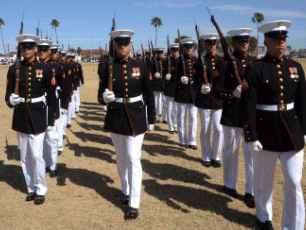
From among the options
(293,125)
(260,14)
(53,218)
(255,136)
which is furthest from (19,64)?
(260,14)

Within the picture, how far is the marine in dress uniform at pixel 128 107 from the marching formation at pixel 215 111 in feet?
0.05

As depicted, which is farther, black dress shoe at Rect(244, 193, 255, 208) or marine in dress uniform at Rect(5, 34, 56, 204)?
marine in dress uniform at Rect(5, 34, 56, 204)

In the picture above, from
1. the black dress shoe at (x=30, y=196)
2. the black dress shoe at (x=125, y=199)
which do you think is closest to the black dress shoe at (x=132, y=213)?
the black dress shoe at (x=125, y=199)

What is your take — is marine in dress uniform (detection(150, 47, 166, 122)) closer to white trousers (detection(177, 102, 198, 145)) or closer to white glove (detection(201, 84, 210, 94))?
white trousers (detection(177, 102, 198, 145))

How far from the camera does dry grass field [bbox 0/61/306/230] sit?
4.12m

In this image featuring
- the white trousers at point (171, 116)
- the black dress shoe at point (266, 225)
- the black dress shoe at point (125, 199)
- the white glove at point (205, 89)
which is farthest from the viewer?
the white trousers at point (171, 116)

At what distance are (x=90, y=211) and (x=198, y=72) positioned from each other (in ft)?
10.9

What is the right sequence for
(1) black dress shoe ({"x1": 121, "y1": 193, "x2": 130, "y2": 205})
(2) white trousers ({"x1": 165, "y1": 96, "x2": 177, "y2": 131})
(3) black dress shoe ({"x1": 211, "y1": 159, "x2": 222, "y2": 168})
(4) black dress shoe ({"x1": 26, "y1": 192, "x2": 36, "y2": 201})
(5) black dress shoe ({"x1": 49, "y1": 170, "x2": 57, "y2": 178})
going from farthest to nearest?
(2) white trousers ({"x1": 165, "y1": 96, "x2": 177, "y2": 131})
(3) black dress shoe ({"x1": 211, "y1": 159, "x2": 222, "y2": 168})
(5) black dress shoe ({"x1": 49, "y1": 170, "x2": 57, "y2": 178})
(4) black dress shoe ({"x1": 26, "y1": 192, "x2": 36, "y2": 201})
(1) black dress shoe ({"x1": 121, "y1": 193, "x2": 130, "y2": 205})

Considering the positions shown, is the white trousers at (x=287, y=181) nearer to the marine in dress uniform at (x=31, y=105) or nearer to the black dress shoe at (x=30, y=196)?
the marine in dress uniform at (x=31, y=105)

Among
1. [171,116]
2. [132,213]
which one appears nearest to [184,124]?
[171,116]

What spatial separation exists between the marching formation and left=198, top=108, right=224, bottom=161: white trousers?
2cm

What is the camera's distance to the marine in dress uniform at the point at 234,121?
4586mm

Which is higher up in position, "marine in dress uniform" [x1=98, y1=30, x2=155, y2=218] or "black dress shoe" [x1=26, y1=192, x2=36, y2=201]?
"marine in dress uniform" [x1=98, y1=30, x2=155, y2=218]

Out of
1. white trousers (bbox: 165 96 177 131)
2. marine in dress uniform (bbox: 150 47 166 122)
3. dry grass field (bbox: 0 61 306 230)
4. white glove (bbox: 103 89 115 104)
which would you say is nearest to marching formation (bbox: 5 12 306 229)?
white glove (bbox: 103 89 115 104)
